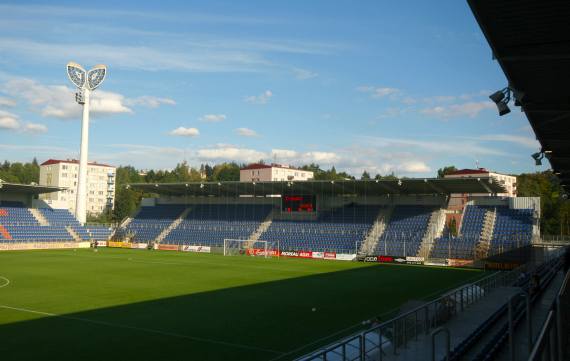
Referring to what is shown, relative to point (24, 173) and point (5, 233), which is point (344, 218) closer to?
point (5, 233)

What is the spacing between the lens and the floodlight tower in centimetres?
6825

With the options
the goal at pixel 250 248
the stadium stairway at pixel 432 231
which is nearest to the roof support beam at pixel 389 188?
the stadium stairway at pixel 432 231

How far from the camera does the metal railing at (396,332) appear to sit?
406 inches

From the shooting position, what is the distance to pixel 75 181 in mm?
139750

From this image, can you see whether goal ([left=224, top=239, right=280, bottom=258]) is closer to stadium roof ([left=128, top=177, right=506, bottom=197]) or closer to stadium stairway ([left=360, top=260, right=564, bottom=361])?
stadium roof ([left=128, top=177, right=506, bottom=197])

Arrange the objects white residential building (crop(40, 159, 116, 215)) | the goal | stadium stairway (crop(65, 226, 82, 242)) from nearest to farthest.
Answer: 1. the goal
2. stadium stairway (crop(65, 226, 82, 242))
3. white residential building (crop(40, 159, 116, 215))

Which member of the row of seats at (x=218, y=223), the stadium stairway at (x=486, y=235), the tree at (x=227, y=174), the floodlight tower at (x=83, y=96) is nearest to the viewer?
the stadium stairway at (x=486, y=235)

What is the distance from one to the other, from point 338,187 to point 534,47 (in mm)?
50870

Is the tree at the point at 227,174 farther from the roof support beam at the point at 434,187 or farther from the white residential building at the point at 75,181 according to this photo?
→ the roof support beam at the point at 434,187

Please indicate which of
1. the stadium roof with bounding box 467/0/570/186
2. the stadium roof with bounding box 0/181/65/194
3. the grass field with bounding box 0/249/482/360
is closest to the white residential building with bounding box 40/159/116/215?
the stadium roof with bounding box 0/181/65/194

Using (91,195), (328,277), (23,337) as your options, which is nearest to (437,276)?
(328,277)

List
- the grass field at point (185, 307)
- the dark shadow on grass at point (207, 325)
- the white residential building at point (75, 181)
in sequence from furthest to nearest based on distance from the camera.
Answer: the white residential building at point (75, 181), the grass field at point (185, 307), the dark shadow on grass at point (207, 325)

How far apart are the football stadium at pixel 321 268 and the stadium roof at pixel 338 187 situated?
0.30 m

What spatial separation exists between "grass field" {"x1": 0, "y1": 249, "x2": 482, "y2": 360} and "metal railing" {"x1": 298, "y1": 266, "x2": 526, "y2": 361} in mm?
3563
